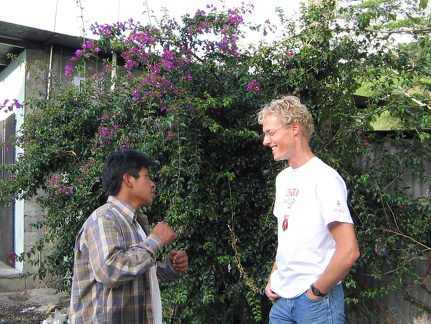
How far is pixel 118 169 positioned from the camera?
2.30 meters

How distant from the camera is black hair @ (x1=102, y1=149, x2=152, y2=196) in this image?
90.5 inches

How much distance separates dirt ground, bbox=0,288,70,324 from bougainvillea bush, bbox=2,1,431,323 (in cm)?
190

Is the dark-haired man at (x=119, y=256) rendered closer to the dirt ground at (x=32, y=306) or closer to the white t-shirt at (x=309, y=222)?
the white t-shirt at (x=309, y=222)

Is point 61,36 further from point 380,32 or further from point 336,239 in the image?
point 336,239

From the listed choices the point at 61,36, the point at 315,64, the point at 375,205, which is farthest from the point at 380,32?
the point at 61,36

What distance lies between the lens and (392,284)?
11.5 ft

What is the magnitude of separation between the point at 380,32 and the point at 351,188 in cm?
129

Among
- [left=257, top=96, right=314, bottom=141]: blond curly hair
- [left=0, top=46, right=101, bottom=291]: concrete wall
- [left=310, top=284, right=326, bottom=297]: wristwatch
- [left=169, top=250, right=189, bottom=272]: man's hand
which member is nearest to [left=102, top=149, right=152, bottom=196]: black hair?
[left=169, top=250, right=189, bottom=272]: man's hand

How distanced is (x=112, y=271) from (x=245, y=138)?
2.08 metres

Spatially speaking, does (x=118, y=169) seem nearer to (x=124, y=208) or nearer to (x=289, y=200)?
(x=124, y=208)

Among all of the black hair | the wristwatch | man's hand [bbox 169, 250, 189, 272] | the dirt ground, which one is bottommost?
the dirt ground

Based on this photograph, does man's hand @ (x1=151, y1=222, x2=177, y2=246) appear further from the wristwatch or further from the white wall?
the white wall

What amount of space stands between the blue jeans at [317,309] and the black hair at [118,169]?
3.23ft

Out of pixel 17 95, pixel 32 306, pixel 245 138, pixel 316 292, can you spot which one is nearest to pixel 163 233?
pixel 316 292
